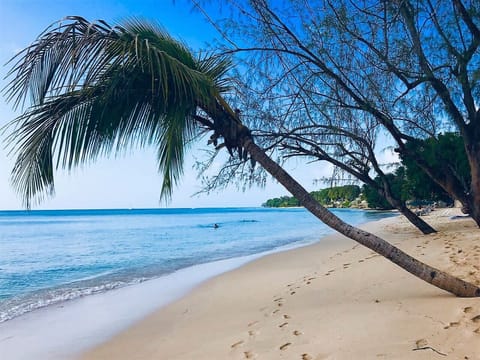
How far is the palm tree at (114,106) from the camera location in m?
3.37

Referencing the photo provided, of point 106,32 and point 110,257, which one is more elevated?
point 106,32

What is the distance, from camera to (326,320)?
156 inches

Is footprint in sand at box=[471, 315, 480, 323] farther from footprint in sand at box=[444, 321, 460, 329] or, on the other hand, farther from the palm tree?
the palm tree

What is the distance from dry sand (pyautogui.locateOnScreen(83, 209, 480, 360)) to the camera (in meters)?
3.03

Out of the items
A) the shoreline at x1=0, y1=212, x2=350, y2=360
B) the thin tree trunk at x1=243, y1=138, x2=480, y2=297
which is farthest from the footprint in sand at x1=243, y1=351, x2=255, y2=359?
the shoreline at x1=0, y1=212, x2=350, y2=360

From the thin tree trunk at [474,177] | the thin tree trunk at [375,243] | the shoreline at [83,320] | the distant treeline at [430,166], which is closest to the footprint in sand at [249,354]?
the thin tree trunk at [375,243]

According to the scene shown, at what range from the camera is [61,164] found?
12.0 ft

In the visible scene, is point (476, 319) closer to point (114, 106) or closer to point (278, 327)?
point (278, 327)

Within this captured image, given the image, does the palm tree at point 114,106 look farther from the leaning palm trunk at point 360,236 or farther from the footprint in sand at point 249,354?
the footprint in sand at point 249,354

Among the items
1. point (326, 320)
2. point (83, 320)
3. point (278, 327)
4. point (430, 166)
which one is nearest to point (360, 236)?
point (326, 320)

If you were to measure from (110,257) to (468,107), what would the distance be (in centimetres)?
1492

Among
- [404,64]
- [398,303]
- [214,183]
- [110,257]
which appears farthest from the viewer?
[110,257]

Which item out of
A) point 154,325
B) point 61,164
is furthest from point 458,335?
point 154,325

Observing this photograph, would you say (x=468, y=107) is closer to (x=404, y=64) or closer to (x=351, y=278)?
(x=404, y=64)
